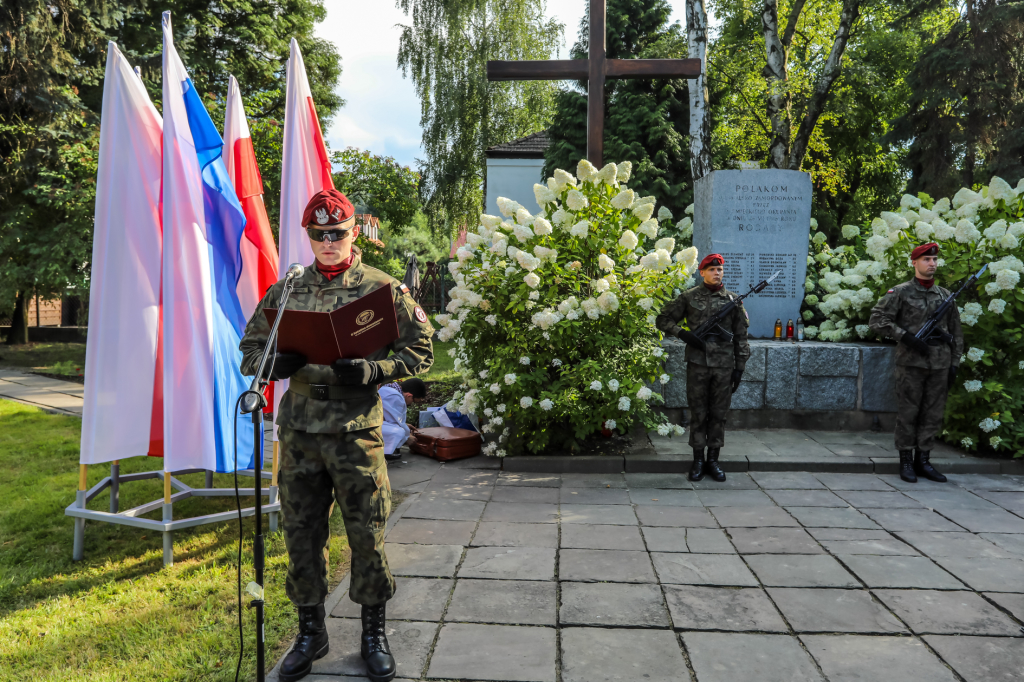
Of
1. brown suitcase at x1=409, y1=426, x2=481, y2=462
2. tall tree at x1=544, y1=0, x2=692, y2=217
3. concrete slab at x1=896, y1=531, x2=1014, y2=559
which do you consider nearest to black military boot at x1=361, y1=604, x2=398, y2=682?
concrete slab at x1=896, y1=531, x2=1014, y2=559

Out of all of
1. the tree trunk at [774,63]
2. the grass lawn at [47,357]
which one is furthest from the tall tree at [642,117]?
the grass lawn at [47,357]

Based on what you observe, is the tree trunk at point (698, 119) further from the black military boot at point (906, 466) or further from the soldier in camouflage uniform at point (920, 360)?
the black military boot at point (906, 466)

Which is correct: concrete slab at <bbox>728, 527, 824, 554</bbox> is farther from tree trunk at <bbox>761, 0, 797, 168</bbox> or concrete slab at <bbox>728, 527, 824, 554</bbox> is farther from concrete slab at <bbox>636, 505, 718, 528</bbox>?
tree trunk at <bbox>761, 0, 797, 168</bbox>

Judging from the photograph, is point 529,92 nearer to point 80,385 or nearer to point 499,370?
point 80,385

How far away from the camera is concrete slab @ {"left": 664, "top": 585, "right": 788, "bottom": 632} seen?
130 inches

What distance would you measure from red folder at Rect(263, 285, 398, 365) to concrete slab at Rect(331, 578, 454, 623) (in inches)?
56.5

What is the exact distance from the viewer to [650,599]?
141 inches

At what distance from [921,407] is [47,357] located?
57.0 ft

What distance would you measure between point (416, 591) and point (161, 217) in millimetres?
2879

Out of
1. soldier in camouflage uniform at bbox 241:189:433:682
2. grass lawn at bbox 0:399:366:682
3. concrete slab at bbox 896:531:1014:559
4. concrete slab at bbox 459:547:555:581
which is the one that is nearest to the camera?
soldier in camouflage uniform at bbox 241:189:433:682

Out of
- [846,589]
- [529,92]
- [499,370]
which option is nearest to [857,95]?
[529,92]

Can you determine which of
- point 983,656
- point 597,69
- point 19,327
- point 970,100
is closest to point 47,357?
point 19,327

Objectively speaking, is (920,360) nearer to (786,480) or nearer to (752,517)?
(786,480)

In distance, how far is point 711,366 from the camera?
19.5 feet
